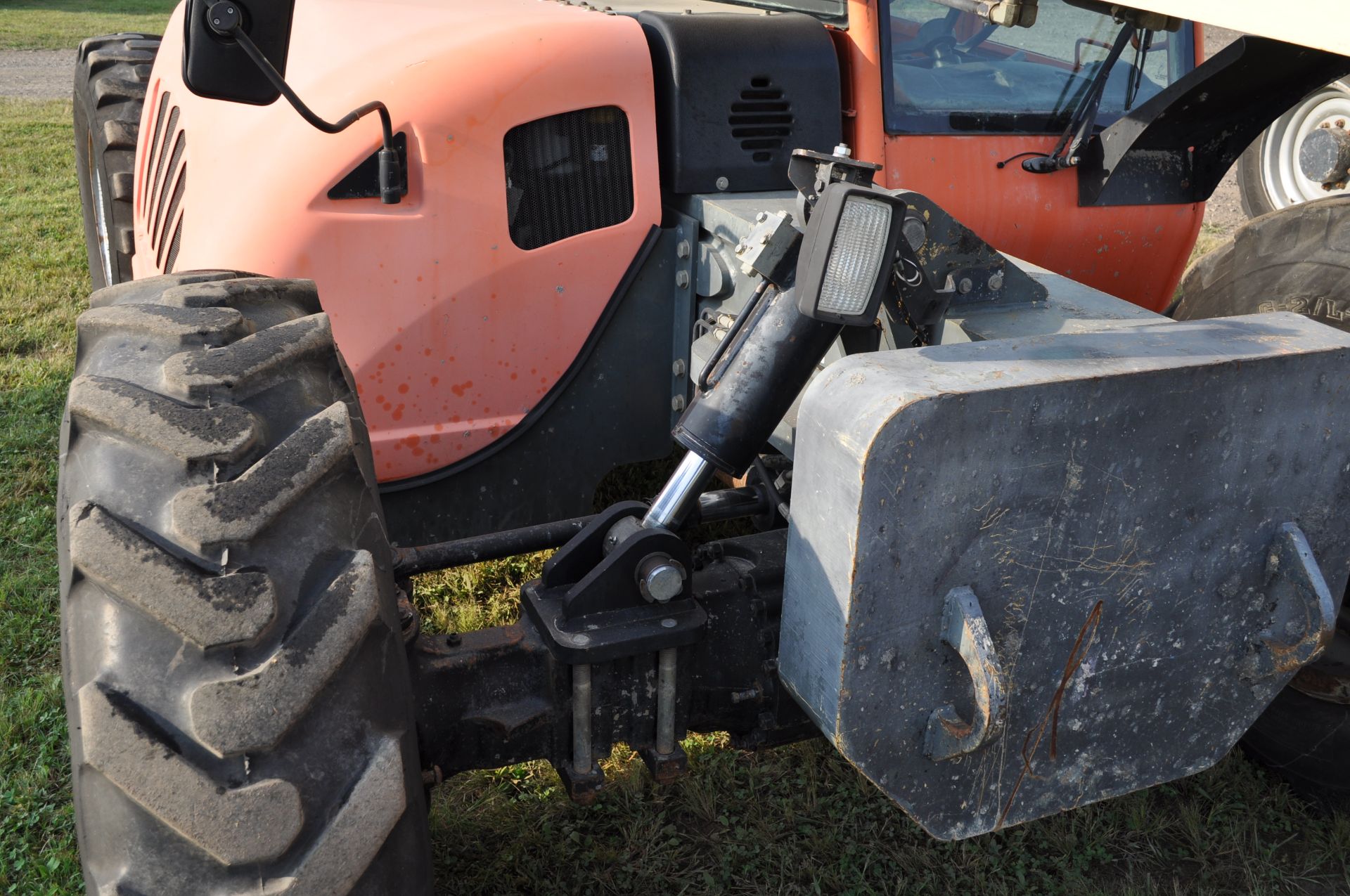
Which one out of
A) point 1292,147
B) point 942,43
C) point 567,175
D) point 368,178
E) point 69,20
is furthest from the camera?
point 69,20

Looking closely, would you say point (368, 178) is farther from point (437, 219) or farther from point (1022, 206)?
point (1022, 206)

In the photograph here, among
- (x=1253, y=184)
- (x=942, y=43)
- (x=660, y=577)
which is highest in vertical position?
(x=942, y=43)

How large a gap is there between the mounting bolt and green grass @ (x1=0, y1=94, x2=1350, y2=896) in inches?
35.9

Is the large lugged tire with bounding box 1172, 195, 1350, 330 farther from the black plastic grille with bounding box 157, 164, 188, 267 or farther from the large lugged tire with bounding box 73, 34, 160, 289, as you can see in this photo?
the large lugged tire with bounding box 73, 34, 160, 289

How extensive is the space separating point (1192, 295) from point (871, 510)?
5.33 ft

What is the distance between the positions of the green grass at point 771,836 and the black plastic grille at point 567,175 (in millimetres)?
1252

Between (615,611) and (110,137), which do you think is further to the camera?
(110,137)

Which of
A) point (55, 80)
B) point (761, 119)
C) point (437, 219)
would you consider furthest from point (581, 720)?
point (55, 80)

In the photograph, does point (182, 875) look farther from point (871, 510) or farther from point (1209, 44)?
point (1209, 44)

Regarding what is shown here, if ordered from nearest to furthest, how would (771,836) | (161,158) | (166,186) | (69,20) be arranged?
(771,836) → (166,186) → (161,158) → (69,20)

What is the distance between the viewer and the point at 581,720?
1.83 m

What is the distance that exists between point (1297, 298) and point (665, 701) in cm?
161

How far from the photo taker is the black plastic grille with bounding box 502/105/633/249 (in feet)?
7.73

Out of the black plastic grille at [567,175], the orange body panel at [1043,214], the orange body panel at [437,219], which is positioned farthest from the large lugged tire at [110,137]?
the orange body panel at [1043,214]
